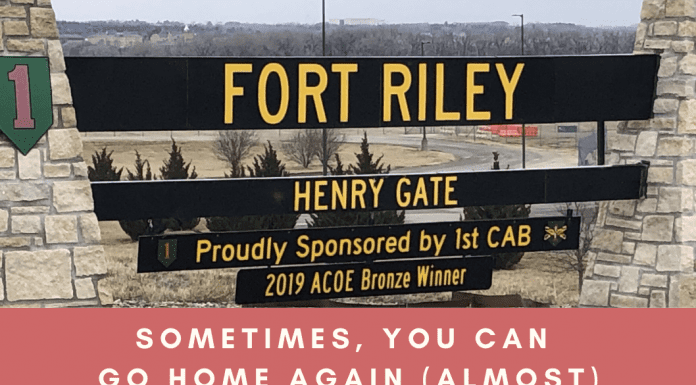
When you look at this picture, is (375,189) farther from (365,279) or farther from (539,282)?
(539,282)

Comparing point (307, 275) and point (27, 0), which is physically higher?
point (27, 0)

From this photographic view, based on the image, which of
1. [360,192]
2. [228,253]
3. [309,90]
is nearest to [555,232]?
[360,192]

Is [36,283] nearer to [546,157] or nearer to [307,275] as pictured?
[307,275]

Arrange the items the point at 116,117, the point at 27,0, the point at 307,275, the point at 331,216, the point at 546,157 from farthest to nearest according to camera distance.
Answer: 1. the point at 546,157
2. the point at 331,216
3. the point at 307,275
4. the point at 116,117
5. the point at 27,0

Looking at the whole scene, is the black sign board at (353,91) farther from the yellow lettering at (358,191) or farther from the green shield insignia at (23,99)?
the green shield insignia at (23,99)

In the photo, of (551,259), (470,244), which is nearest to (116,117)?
(470,244)

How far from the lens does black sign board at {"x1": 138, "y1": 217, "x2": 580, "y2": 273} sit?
35.2 feet

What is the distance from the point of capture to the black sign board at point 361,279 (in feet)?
36.6

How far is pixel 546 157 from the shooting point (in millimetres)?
61969

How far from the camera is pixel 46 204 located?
30.3ft

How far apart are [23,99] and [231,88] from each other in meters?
2.18

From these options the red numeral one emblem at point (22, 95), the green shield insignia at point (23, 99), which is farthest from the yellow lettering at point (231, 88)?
the red numeral one emblem at point (22, 95)

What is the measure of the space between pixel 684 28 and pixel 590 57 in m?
1.06

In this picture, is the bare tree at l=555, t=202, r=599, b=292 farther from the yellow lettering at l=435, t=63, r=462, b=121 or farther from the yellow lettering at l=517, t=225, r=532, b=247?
the yellow lettering at l=435, t=63, r=462, b=121
